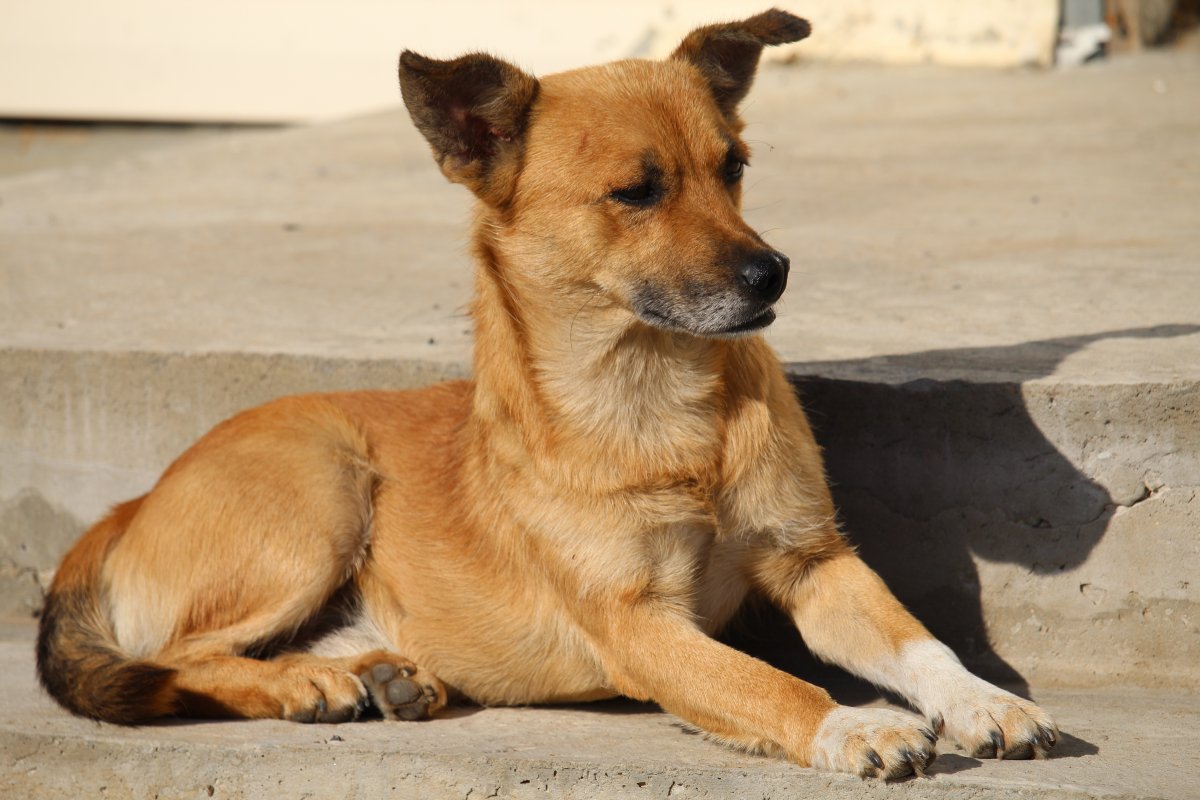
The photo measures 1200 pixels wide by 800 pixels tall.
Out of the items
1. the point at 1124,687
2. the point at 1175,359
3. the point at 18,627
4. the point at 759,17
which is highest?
the point at 759,17

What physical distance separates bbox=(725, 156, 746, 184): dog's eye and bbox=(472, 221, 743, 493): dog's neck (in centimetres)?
41

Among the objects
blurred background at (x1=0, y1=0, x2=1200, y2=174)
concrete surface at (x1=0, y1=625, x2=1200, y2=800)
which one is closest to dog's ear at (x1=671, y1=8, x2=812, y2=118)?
concrete surface at (x1=0, y1=625, x2=1200, y2=800)

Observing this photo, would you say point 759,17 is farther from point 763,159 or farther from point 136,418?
point 763,159

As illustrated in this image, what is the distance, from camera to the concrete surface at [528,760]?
114 inches

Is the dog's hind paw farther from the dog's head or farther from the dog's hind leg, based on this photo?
the dog's head

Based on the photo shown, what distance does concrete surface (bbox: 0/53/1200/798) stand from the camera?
11.5ft

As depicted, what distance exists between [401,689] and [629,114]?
1.53 m

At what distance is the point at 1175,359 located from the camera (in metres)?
3.76

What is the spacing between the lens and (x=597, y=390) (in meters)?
3.50

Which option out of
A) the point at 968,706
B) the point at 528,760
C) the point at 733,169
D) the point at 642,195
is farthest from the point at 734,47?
the point at 528,760

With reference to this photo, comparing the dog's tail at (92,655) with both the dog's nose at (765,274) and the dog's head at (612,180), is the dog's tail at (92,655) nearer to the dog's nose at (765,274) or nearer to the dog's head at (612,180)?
the dog's head at (612,180)

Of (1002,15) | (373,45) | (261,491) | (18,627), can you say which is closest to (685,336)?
(261,491)

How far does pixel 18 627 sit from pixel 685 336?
2.55 metres

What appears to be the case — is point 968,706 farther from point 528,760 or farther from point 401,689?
point 401,689
